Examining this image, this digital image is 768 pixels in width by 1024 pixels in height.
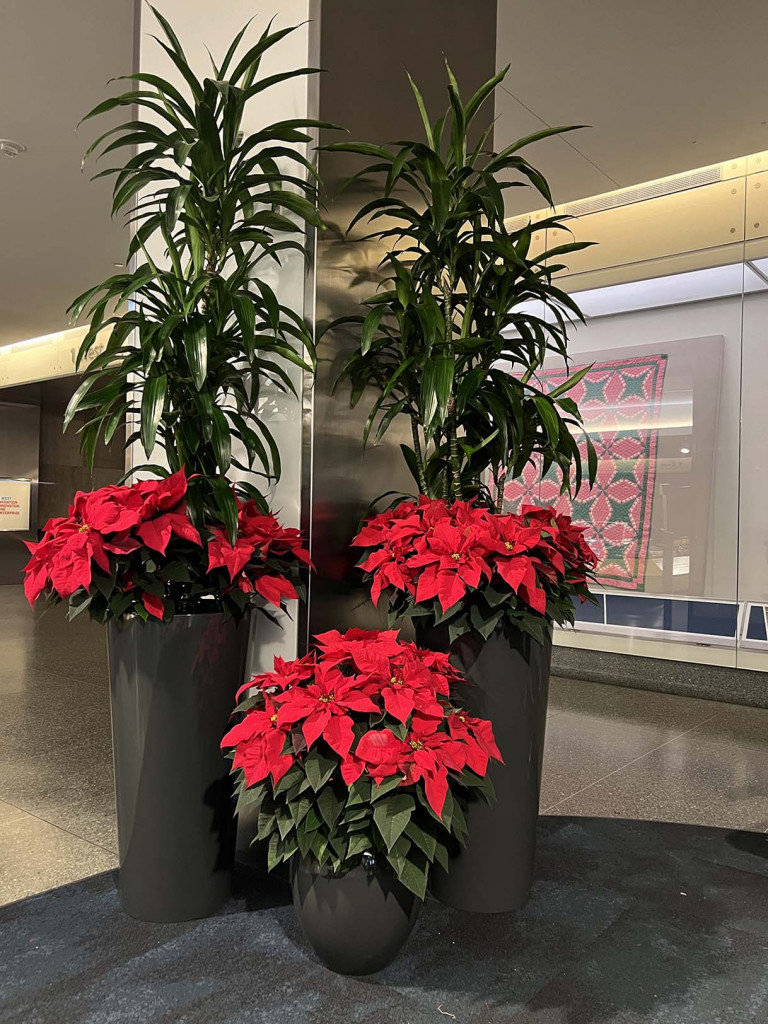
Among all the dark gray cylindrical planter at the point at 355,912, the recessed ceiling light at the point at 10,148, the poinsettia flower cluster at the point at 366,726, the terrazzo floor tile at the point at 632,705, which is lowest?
the terrazzo floor tile at the point at 632,705

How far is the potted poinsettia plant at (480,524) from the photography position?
1929 mm

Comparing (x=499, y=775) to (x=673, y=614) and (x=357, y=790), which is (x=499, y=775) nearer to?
(x=357, y=790)

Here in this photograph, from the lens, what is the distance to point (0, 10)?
3453 mm

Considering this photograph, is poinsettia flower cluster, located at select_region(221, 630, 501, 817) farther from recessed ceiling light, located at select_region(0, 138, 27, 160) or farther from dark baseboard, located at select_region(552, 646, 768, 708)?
recessed ceiling light, located at select_region(0, 138, 27, 160)

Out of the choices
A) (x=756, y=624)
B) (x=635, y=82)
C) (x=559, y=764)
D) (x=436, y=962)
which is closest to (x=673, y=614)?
(x=756, y=624)

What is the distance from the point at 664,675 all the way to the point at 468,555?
3.60 meters

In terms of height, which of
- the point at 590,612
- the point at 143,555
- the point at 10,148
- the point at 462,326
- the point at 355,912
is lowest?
the point at 355,912

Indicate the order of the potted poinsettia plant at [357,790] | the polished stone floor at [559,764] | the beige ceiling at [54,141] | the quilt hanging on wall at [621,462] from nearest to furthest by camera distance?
the potted poinsettia plant at [357,790] → the polished stone floor at [559,764] → the beige ceiling at [54,141] → the quilt hanging on wall at [621,462]

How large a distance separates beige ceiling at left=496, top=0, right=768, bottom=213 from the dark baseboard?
2.97 meters

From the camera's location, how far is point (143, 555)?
1817 millimetres

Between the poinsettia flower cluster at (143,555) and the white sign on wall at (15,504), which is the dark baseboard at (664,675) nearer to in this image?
the poinsettia flower cluster at (143,555)

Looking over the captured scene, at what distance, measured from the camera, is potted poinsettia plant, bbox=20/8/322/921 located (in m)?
1.82

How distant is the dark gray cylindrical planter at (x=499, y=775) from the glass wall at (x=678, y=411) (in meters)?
2.80

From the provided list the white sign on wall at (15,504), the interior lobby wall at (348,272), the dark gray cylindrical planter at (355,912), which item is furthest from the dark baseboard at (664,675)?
the white sign on wall at (15,504)
